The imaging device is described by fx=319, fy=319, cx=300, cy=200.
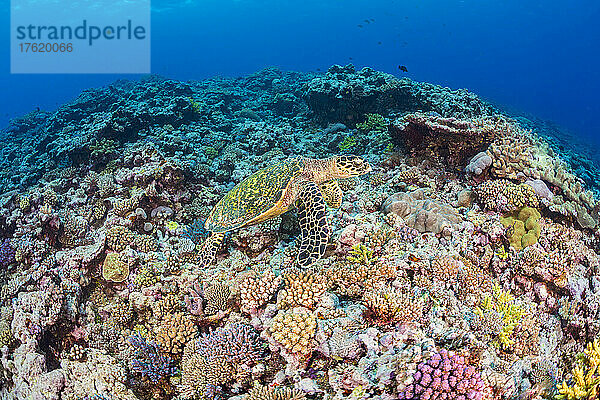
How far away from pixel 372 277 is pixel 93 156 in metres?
9.80

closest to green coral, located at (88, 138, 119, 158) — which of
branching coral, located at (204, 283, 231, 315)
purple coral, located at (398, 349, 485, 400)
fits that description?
branching coral, located at (204, 283, 231, 315)

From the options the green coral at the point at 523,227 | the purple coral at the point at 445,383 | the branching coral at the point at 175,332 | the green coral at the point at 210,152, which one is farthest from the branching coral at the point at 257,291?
the green coral at the point at 210,152

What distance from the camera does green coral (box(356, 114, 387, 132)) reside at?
10893 millimetres

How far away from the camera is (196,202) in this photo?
313 inches

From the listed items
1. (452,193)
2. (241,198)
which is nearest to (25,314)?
(241,198)

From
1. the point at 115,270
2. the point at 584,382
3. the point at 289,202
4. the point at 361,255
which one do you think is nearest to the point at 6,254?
the point at 115,270

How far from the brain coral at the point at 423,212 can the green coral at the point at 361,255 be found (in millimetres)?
1199

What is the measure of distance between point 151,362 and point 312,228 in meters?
2.87

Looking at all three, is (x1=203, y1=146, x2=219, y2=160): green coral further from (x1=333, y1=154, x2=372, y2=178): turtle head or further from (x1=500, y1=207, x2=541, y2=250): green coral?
Answer: (x1=500, y1=207, x2=541, y2=250): green coral

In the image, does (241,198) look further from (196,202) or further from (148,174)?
(148,174)

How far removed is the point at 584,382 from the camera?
3096mm

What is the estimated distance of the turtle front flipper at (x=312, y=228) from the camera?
16.4 feet

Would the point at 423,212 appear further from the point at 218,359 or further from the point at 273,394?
the point at 218,359

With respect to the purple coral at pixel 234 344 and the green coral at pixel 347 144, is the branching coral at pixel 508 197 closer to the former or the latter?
the purple coral at pixel 234 344
